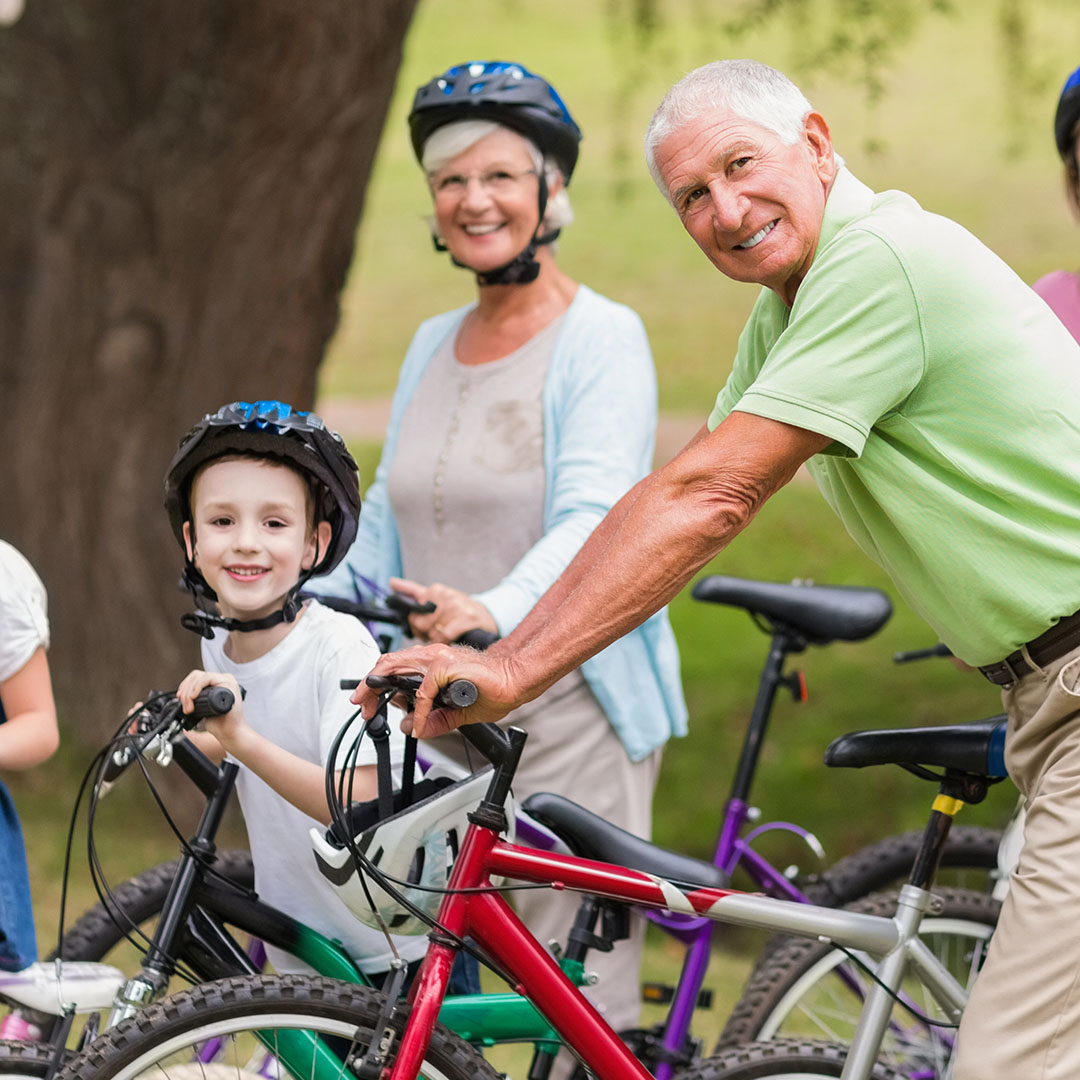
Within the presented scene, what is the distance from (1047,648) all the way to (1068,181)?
4.51 ft

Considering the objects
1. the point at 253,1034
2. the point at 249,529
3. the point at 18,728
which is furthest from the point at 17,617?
the point at 253,1034

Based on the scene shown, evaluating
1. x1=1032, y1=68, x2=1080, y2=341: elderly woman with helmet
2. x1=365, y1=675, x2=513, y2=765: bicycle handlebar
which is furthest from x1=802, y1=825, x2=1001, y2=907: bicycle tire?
x1=365, y1=675, x2=513, y2=765: bicycle handlebar

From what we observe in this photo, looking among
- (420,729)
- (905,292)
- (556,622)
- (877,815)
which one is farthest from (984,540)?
(877,815)

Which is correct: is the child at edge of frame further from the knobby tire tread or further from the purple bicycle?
the knobby tire tread

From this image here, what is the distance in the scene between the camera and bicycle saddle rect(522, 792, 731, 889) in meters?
2.18

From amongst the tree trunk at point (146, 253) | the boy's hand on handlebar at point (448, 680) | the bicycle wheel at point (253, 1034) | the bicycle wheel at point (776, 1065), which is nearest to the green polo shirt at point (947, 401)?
the boy's hand on handlebar at point (448, 680)

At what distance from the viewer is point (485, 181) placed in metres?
2.93

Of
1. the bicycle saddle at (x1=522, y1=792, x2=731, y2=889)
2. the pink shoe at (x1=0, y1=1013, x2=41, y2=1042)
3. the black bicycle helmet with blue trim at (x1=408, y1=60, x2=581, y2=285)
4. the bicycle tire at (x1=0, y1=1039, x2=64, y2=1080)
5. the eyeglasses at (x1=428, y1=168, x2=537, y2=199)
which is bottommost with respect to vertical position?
the pink shoe at (x1=0, y1=1013, x2=41, y2=1042)

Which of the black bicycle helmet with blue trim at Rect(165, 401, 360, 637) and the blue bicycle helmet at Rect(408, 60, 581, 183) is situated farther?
the blue bicycle helmet at Rect(408, 60, 581, 183)

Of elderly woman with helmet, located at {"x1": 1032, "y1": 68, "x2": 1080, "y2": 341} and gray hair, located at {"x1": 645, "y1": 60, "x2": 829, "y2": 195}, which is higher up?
elderly woman with helmet, located at {"x1": 1032, "y1": 68, "x2": 1080, "y2": 341}

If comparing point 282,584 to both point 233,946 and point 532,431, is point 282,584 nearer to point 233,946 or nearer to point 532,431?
point 233,946

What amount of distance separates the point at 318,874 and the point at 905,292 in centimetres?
132

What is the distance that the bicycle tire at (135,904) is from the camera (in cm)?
277

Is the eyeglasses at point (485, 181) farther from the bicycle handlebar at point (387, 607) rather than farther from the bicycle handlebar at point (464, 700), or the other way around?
the bicycle handlebar at point (464, 700)
